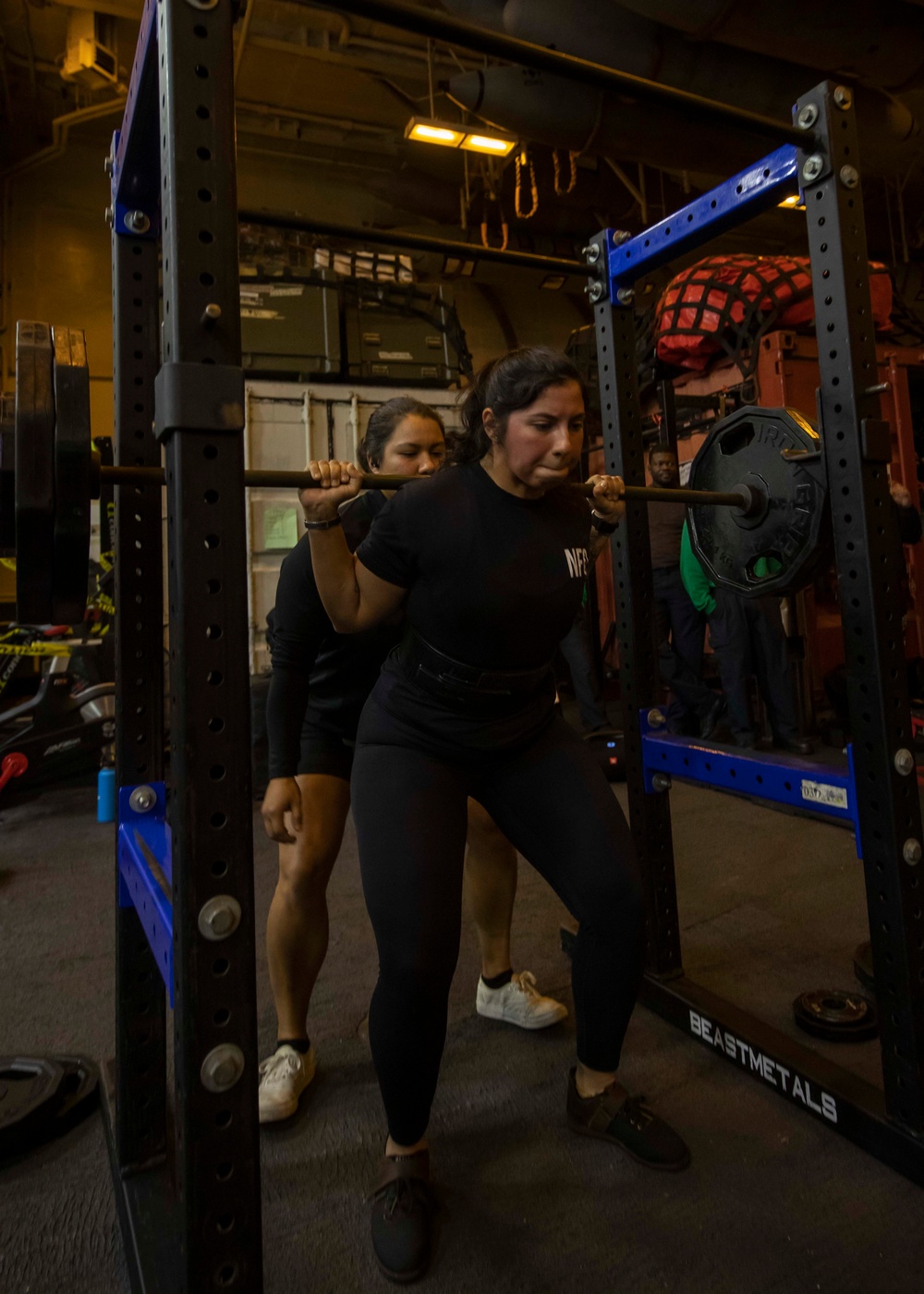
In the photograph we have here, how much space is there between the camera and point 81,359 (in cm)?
101

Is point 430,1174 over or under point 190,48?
under

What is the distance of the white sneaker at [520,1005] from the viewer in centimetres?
182

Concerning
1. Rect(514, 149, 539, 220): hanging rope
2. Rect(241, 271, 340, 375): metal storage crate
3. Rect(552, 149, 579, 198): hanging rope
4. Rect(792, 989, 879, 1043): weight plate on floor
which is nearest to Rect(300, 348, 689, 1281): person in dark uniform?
Rect(792, 989, 879, 1043): weight plate on floor

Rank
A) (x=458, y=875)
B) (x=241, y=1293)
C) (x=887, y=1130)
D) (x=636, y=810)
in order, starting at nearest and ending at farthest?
1. (x=241, y=1293)
2. (x=458, y=875)
3. (x=887, y=1130)
4. (x=636, y=810)

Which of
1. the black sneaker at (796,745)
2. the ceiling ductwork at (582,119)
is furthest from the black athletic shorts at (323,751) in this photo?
the ceiling ductwork at (582,119)

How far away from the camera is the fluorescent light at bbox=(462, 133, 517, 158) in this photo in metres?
5.77

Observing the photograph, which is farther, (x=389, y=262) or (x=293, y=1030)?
(x=389, y=262)

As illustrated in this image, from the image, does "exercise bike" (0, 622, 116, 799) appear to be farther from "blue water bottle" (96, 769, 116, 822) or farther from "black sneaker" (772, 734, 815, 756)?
"black sneaker" (772, 734, 815, 756)

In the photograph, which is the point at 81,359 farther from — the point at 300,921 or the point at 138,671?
the point at 300,921

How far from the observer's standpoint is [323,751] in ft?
5.43

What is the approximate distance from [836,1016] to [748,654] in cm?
264

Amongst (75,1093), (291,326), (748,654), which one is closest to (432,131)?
(291,326)

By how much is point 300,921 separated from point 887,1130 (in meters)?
1.12

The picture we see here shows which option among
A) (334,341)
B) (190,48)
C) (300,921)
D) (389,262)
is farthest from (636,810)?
(389,262)
